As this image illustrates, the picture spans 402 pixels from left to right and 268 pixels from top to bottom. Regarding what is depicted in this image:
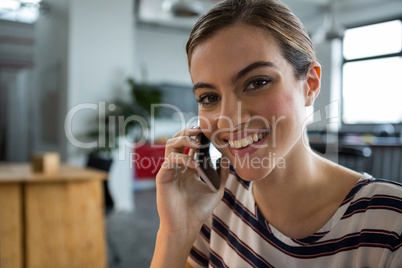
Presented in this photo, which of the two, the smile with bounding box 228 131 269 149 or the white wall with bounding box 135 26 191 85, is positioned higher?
the white wall with bounding box 135 26 191 85

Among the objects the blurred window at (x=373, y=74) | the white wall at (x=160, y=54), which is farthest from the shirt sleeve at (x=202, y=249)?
the white wall at (x=160, y=54)

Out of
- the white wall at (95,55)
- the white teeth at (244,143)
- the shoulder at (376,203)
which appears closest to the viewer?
the shoulder at (376,203)

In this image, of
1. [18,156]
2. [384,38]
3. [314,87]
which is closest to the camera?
[314,87]

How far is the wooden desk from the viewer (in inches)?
108

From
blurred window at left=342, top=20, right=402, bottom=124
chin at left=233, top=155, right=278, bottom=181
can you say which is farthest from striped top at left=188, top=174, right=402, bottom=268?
blurred window at left=342, top=20, right=402, bottom=124

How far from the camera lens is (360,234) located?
778 millimetres

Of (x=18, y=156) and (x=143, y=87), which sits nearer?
(x=143, y=87)

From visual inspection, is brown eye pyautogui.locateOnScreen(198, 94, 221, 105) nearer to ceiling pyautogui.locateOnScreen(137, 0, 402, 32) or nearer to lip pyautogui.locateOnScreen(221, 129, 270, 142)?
lip pyautogui.locateOnScreen(221, 129, 270, 142)

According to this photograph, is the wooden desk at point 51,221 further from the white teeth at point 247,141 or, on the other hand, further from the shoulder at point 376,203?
the shoulder at point 376,203

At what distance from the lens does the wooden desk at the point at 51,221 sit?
2740 millimetres

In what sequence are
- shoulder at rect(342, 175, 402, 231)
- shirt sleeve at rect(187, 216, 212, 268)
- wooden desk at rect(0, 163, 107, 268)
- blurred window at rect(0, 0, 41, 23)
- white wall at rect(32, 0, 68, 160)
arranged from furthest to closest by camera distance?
blurred window at rect(0, 0, 41, 23)
white wall at rect(32, 0, 68, 160)
wooden desk at rect(0, 163, 107, 268)
shirt sleeve at rect(187, 216, 212, 268)
shoulder at rect(342, 175, 402, 231)

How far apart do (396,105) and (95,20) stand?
5.42 metres


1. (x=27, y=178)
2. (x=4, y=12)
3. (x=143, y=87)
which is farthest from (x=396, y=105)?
(x=4, y=12)

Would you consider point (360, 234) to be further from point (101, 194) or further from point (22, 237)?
point (22, 237)
